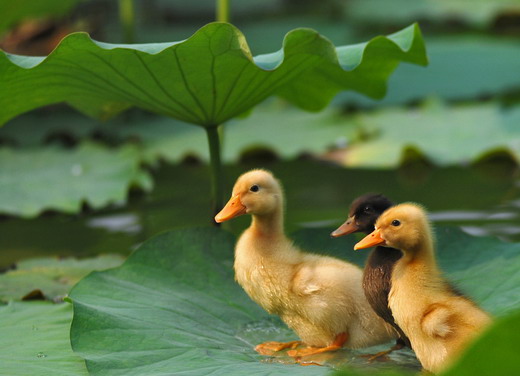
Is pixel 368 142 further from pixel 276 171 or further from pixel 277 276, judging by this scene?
pixel 277 276

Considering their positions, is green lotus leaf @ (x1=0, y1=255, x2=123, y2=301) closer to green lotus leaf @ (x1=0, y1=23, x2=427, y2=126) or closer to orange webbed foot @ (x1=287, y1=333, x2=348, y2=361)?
green lotus leaf @ (x1=0, y1=23, x2=427, y2=126)

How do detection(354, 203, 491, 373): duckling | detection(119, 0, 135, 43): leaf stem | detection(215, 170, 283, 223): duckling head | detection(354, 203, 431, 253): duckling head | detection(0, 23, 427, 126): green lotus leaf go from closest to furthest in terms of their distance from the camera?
detection(354, 203, 491, 373): duckling → detection(354, 203, 431, 253): duckling head → detection(215, 170, 283, 223): duckling head → detection(0, 23, 427, 126): green lotus leaf → detection(119, 0, 135, 43): leaf stem

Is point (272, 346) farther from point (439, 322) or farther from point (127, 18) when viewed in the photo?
point (127, 18)

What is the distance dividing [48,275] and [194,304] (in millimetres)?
828

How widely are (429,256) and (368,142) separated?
2933 mm

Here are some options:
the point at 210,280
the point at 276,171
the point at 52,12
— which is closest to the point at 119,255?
the point at 210,280

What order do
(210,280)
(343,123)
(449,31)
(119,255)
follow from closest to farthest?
(210,280)
(119,255)
(343,123)
(449,31)

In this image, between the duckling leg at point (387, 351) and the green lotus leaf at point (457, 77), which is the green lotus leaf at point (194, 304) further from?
the green lotus leaf at point (457, 77)

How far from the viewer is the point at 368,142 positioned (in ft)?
16.3

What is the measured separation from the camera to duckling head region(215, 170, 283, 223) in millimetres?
2447

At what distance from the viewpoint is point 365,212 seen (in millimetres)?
2455

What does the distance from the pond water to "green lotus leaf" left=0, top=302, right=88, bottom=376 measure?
3.07ft

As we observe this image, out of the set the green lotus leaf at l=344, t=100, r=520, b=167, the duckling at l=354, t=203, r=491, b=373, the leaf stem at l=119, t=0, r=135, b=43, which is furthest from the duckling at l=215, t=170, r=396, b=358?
the leaf stem at l=119, t=0, r=135, b=43

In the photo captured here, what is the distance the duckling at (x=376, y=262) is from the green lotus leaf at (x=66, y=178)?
1862 millimetres
